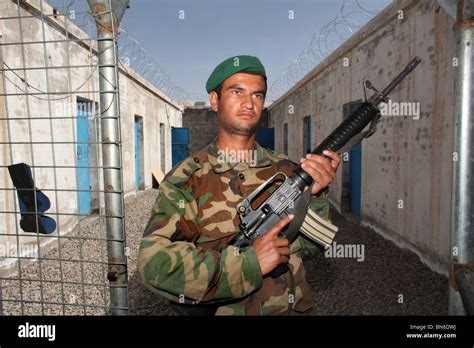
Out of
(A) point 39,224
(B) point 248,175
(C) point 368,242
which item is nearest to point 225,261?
(B) point 248,175

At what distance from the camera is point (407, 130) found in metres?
4.99

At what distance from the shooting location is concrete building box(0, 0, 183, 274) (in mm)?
2388

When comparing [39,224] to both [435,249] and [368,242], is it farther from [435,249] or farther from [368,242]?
[368,242]

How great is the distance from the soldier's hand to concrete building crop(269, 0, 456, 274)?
3.21 m

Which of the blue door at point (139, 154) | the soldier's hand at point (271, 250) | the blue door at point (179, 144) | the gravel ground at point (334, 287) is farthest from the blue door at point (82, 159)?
the blue door at point (179, 144)

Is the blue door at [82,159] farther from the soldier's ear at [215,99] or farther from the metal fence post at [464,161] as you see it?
the metal fence post at [464,161]

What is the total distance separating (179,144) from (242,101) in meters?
16.7

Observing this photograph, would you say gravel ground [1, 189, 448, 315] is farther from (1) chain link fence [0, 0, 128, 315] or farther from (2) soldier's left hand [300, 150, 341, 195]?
(2) soldier's left hand [300, 150, 341, 195]

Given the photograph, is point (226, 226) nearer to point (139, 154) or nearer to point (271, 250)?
point (271, 250)

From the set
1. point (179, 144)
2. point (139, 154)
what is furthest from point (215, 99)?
point (179, 144)

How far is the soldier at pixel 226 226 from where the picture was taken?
4.56ft

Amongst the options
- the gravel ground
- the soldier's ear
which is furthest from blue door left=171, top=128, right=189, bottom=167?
the soldier's ear

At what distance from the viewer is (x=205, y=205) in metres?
1.66

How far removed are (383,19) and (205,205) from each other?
18.4 feet
